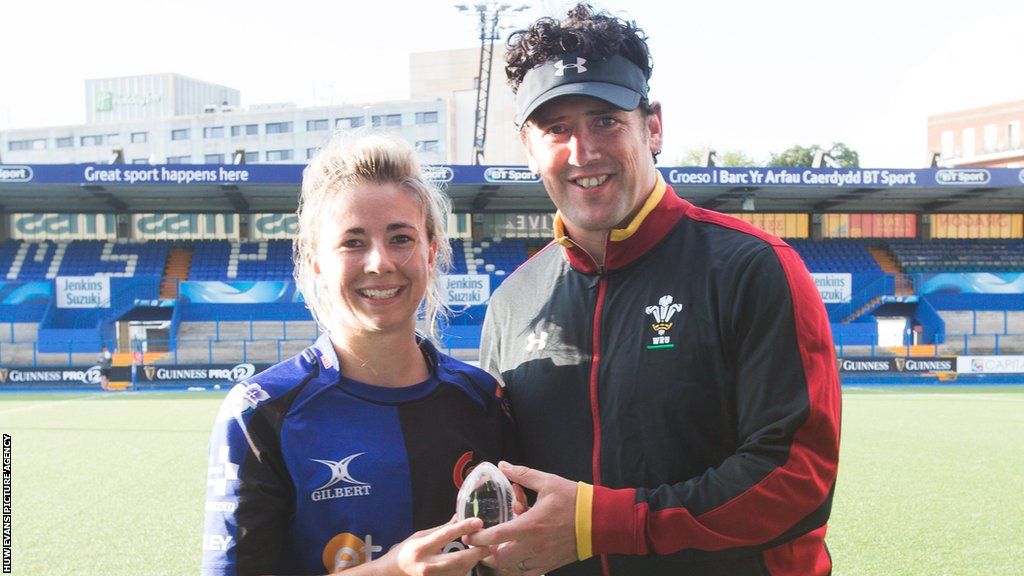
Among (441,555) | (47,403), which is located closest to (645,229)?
(441,555)

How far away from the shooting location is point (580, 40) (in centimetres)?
234

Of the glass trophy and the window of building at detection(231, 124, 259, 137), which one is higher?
the window of building at detection(231, 124, 259, 137)

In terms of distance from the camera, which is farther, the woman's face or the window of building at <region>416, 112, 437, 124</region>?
the window of building at <region>416, 112, 437, 124</region>

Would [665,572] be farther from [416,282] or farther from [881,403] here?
[881,403]

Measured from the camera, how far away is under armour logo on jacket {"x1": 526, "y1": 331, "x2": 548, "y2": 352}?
2.54 metres

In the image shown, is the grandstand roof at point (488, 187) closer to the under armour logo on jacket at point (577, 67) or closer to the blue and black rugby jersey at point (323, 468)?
the under armour logo on jacket at point (577, 67)

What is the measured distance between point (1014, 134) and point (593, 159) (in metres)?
75.7

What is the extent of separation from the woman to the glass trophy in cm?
11

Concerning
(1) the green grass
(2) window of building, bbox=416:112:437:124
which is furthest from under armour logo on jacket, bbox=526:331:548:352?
(2) window of building, bbox=416:112:437:124

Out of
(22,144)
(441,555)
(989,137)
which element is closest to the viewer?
(441,555)

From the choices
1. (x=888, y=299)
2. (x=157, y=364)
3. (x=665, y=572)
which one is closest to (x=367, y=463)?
(x=665, y=572)

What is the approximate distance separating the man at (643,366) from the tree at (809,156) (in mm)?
58121

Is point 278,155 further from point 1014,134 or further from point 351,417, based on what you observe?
point 351,417

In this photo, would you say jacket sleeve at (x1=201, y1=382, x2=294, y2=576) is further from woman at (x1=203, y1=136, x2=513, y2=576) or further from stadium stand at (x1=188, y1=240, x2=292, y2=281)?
stadium stand at (x1=188, y1=240, x2=292, y2=281)
